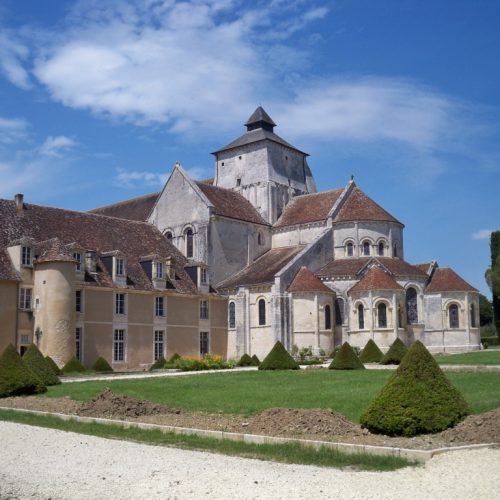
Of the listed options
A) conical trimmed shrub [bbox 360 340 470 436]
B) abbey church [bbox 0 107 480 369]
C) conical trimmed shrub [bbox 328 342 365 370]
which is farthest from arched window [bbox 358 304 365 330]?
conical trimmed shrub [bbox 360 340 470 436]

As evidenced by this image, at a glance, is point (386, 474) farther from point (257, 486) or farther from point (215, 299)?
point (215, 299)

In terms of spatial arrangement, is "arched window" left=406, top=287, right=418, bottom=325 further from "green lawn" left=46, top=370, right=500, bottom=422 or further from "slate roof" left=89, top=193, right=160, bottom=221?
"slate roof" left=89, top=193, right=160, bottom=221

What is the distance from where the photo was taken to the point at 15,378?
942 inches

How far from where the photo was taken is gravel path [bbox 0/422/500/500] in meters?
9.24

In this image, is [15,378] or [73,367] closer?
[15,378]

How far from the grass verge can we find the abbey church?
20077mm

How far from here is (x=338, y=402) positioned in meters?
18.4

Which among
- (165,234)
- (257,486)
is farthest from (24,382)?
(165,234)

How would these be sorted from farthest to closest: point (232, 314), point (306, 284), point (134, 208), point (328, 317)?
point (134, 208) → point (232, 314) → point (328, 317) → point (306, 284)

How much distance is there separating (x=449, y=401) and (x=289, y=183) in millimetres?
42094

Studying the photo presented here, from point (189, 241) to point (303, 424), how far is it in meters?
34.8

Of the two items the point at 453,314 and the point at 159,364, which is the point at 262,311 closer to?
the point at 159,364

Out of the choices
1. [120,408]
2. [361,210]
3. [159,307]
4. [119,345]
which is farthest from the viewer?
[361,210]

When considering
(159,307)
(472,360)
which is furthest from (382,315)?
(159,307)
